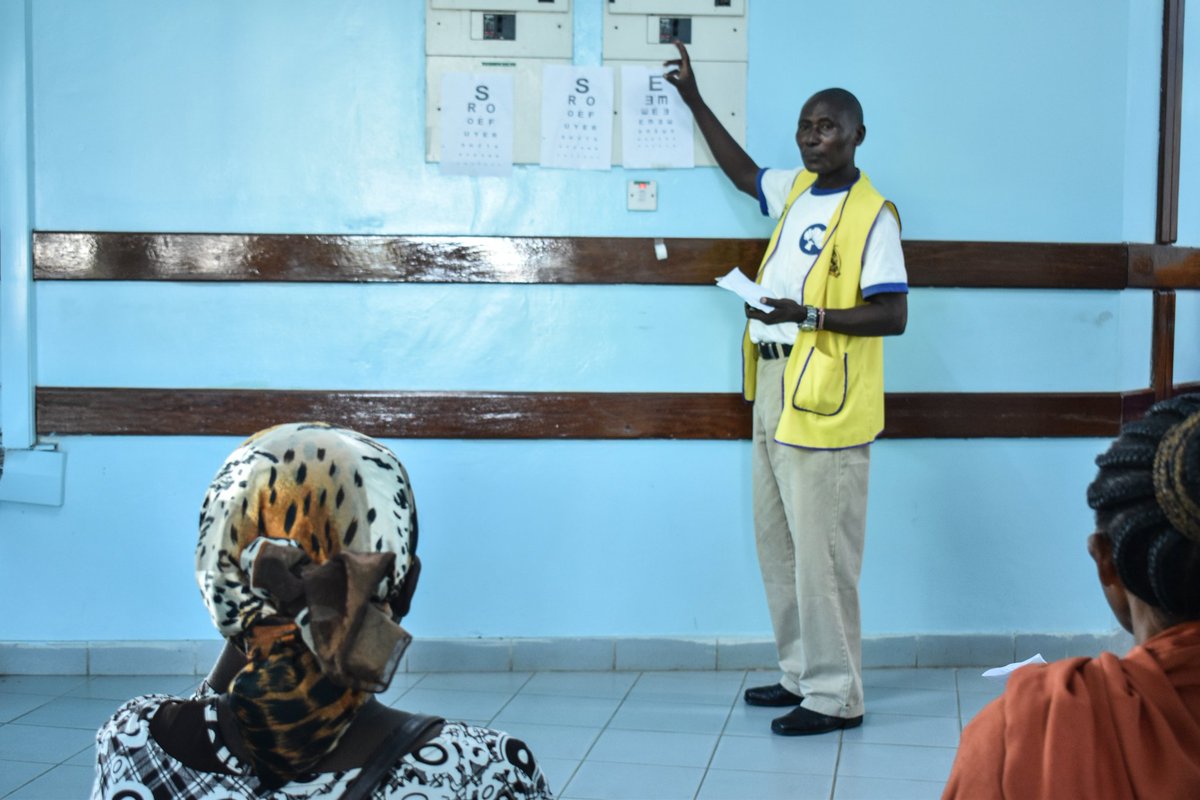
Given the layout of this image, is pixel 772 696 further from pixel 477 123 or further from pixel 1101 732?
pixel 1101 732

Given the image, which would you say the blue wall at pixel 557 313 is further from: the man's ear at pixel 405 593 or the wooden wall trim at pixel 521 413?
the man's ear at pixel 405 593

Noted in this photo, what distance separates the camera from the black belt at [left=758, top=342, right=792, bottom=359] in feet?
10.2

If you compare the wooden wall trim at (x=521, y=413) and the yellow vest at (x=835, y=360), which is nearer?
the yellow vest at (x=835, y=360)

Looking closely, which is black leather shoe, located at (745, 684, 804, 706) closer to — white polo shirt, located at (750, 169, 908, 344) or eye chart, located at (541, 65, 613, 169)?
white polo shirt, located at (750, 169, 908, 344)

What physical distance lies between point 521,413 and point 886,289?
3.75 ft

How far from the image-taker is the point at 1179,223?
3.92m

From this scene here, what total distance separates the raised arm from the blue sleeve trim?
566 millimetres

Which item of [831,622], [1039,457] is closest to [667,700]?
[831,622]

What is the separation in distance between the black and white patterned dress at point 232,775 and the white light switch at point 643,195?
2439 millimetres

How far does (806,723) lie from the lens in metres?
3.05

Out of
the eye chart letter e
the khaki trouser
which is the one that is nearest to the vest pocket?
the khaki trouser

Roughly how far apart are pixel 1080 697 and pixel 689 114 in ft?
8.82

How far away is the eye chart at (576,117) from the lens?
137 inches

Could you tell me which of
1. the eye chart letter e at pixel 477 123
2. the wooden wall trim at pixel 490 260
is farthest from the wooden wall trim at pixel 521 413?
the eye chart letter e at pixel 477 123
